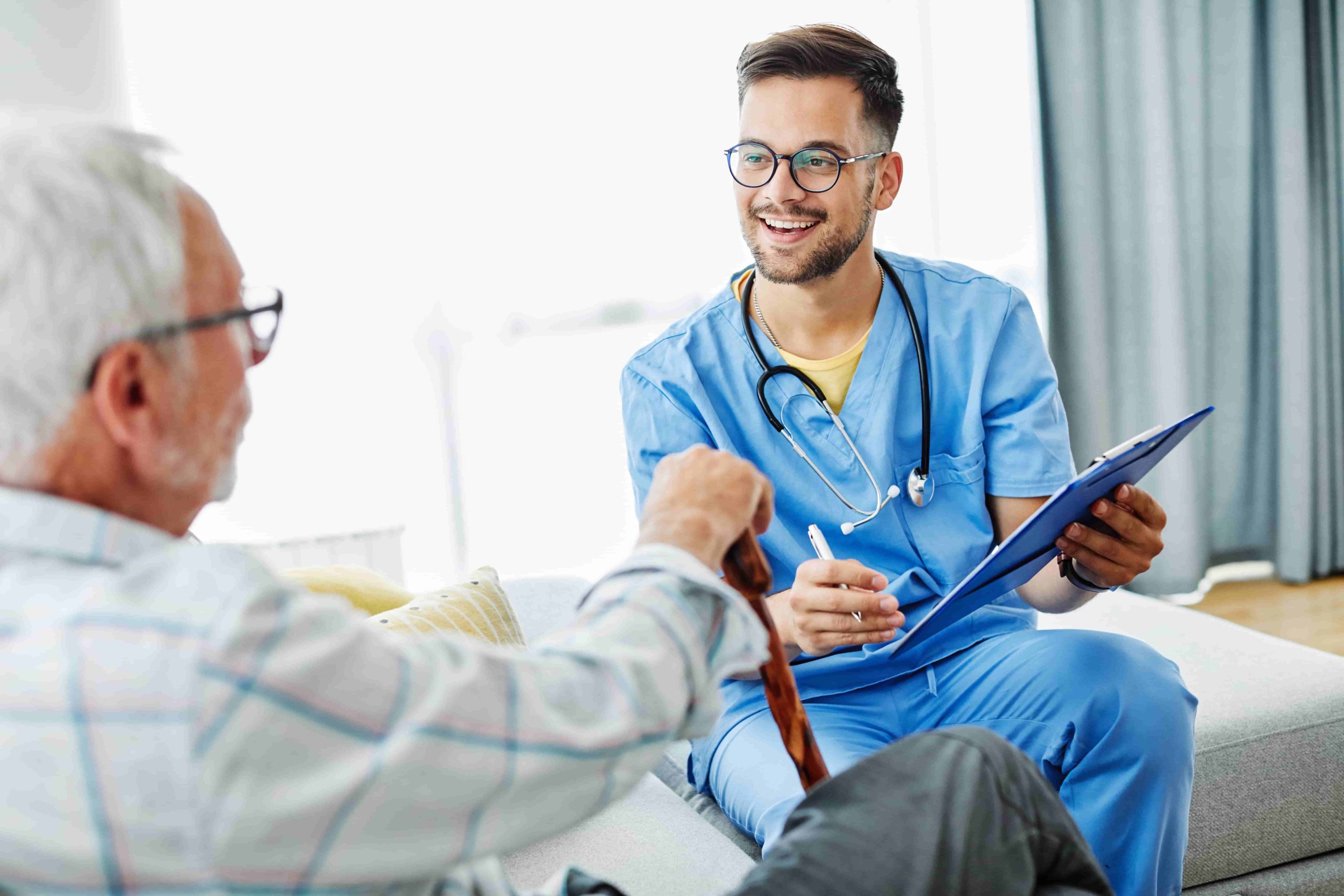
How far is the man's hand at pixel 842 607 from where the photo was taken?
119 centimetres

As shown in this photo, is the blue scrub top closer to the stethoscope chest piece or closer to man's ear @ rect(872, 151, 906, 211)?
the stethoscope chest piece

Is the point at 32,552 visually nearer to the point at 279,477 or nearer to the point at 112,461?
the point at 112,461

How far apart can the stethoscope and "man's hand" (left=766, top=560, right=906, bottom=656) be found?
0.73 ft

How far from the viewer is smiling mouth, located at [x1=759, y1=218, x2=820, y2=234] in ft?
5.07

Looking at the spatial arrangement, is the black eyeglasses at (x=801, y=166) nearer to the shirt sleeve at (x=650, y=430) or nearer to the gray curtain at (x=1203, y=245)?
the shirt sleeve at (x=650, y=430)

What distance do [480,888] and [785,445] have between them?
82 cm

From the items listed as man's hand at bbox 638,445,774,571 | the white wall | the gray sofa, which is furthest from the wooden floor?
the white wall

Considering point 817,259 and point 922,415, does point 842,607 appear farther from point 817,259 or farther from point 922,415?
point 817,259

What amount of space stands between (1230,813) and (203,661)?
135cm

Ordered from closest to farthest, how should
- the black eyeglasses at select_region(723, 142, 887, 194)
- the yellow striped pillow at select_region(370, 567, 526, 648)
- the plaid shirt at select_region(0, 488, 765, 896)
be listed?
the plaid shirt at select_region(0, 488, 765, 896) → the yellow striped pillow at select_region(370, 567, 526, 648) → the black eyeglasses at select_region(723, 142, 887, 194)

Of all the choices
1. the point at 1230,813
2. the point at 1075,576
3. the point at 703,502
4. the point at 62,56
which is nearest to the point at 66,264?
the point at 703,502

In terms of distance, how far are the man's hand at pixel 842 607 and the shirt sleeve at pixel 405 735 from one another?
1.75 ft

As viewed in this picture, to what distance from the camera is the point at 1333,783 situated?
56.0 inches

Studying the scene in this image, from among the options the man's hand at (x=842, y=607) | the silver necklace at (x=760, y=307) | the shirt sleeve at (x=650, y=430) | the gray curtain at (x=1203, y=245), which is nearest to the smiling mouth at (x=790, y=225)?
the silver necklace at (x=760, y=307)
